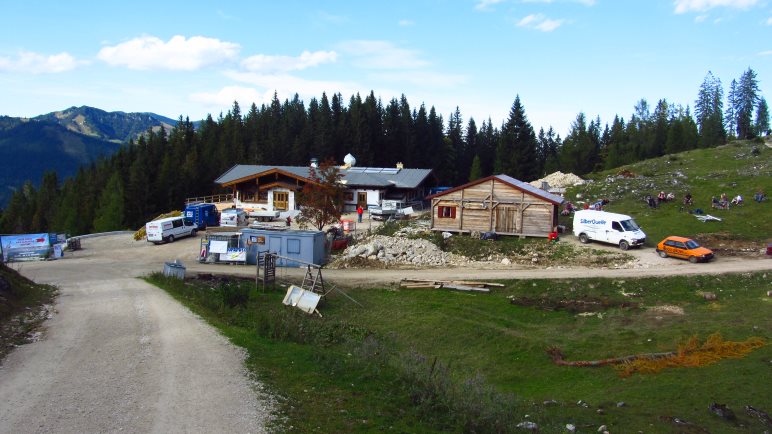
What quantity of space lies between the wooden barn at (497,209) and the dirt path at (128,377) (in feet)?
81.3

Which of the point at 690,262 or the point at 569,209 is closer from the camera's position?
the point at 690,262

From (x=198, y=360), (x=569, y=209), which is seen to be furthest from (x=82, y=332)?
(x=569, y=209)

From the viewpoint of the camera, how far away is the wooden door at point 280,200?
62062 mm

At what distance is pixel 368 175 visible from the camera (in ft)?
210

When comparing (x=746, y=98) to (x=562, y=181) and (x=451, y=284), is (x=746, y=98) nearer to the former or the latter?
(x=562, y=181)

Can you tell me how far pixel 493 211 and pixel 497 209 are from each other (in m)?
0.32

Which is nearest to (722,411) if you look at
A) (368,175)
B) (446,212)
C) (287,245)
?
(287,245)

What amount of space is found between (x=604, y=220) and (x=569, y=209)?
1067cm

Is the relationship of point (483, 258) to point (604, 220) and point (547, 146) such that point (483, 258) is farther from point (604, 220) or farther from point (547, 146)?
point (547, 146)

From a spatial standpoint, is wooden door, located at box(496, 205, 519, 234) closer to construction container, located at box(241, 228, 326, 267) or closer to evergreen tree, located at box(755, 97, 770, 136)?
construction container, located at box(241, 228, 326, 267)

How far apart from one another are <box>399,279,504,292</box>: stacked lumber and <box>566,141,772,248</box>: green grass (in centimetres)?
1448

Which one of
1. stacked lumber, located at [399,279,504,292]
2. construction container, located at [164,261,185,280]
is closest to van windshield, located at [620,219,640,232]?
stacked lumber, located at [399,279,504,292]

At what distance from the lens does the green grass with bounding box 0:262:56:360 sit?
15.6m

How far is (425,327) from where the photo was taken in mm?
23828
